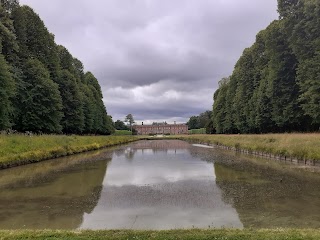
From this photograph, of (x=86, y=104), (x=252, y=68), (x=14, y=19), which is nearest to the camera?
(x=14, y=19)

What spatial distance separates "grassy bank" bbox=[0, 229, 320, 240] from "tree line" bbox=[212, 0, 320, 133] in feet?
70.7

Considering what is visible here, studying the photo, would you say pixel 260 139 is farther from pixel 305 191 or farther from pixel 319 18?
pixel 305 191

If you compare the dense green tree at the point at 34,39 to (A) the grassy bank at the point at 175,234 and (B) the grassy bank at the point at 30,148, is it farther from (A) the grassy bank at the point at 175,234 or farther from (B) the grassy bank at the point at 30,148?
(A) the grassy bank at the point at 175,234

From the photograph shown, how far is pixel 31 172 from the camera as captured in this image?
52.6 feet

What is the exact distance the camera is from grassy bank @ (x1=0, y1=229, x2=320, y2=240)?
16.5 ft

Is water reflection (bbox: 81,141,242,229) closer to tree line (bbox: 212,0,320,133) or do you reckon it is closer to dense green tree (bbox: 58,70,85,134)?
tree line (bbox: 212,0,320,133)


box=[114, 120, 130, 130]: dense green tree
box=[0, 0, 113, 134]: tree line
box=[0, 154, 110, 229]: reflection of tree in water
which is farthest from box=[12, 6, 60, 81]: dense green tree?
box=[114, 120, 130, 130]: dense green tree

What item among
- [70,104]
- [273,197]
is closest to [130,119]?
[70,104]

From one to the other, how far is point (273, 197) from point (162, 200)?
9.84 ft

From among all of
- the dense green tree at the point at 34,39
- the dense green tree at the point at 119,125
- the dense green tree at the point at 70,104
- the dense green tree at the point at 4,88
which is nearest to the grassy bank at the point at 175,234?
the dense green tree at the point at 4,88

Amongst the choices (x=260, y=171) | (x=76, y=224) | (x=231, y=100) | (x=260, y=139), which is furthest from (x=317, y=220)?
(x=231, y=100)

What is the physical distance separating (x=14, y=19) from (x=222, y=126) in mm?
43724

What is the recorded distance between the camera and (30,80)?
33281mm

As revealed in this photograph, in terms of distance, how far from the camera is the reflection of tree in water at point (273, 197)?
6.79 metres
